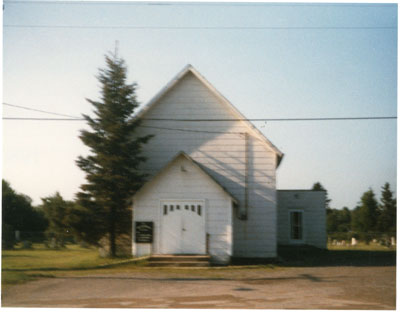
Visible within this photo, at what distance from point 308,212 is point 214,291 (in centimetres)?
1664

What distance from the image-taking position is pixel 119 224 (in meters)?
19.7

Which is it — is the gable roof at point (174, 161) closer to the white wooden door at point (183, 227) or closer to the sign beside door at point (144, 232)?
the white wooden door at point (183, 227)

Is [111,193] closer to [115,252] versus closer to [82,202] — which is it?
[82,202]

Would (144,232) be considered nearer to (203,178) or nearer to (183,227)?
(183,227)

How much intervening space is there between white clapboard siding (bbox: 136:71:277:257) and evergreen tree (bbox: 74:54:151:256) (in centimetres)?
89

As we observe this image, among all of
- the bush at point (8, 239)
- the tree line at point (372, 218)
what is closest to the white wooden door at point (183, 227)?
the bush at point (8, 239)

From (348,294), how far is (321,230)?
16.0 metres

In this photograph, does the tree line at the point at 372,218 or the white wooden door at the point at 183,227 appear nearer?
the white wooden door at the point at 183,227

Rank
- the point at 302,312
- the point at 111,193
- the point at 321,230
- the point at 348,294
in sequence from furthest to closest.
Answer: the point at 321,230 < the point at 111,193 < the point at 348,294 < the point at 302,312

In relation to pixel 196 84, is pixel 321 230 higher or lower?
lower

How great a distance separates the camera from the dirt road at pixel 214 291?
10.4m

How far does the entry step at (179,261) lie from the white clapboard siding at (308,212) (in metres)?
10.9

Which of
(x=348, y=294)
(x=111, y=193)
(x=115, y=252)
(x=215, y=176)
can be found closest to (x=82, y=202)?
(x=111, y=193)

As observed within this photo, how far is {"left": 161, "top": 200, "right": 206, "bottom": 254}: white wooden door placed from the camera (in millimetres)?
17844
